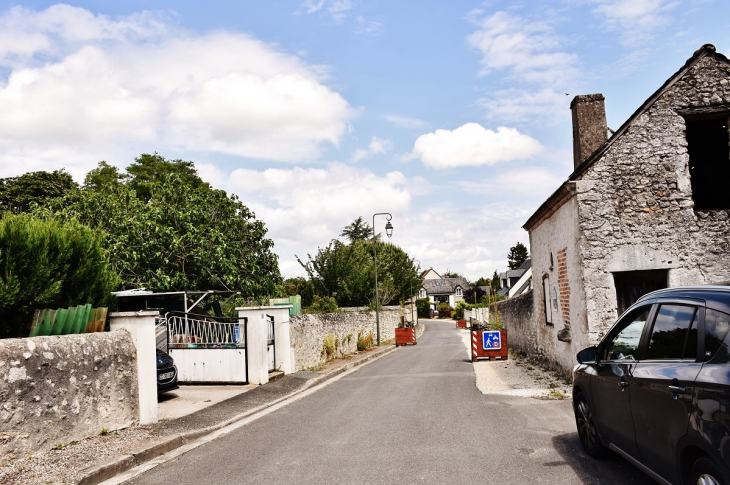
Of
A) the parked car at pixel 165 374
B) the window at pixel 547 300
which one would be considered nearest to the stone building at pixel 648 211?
the window at pixel 547 300

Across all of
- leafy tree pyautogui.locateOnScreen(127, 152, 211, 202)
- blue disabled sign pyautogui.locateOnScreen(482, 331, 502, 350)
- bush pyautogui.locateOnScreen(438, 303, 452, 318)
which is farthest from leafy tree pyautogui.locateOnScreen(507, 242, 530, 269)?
blue disabled sign pyautogui.locateOnScreen(482, 331, 502, 350)

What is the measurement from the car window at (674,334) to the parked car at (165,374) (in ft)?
29.0

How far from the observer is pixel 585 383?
19.4 ft

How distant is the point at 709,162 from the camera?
12.6 meters

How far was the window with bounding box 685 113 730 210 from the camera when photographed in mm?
12242

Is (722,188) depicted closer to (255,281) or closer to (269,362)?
(269,362)

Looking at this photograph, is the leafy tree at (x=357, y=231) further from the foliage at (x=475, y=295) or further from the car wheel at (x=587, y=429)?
the car wheel at (x=587, y=429)

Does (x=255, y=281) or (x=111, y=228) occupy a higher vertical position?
(x=111, y=228)

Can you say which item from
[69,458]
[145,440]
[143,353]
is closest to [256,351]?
[143,353]

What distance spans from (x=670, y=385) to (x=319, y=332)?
1540 centimetres

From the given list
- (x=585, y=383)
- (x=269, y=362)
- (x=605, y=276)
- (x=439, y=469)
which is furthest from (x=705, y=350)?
(x=269, y=362)

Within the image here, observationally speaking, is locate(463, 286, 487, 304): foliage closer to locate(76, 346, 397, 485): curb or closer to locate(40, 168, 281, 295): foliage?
locate(40, 168, 281, 295): foliage

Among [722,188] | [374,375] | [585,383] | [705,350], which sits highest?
[722,188]

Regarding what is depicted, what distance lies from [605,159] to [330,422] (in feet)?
23.4
